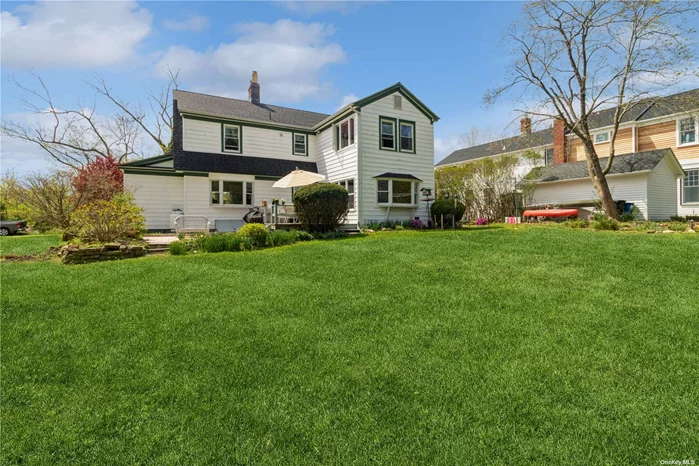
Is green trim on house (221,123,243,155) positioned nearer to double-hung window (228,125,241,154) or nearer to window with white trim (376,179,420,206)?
double-hung window (228,125,241,154)

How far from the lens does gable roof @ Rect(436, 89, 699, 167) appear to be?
14281 millimetres

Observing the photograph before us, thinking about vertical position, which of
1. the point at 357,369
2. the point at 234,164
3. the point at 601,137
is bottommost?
the point at 357,369

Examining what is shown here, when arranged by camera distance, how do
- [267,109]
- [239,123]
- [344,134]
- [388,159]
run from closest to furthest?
[388,159], [344,134], [239,123], [267,109]

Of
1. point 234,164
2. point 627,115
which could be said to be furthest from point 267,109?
point 627,115

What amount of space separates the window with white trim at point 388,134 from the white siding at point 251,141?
479 cm

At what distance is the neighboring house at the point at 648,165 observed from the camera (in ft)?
55.7

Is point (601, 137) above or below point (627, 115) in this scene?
below

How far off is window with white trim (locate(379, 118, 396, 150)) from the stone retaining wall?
10.7 metres

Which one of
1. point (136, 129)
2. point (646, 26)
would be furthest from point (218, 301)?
point (136, 129)

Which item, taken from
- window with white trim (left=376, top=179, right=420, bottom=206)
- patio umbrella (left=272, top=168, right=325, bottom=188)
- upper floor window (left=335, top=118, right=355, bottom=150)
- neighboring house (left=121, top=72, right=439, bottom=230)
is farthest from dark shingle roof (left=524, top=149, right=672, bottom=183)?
patio umbrella (left=272, top=168, right=325, bottom=188)

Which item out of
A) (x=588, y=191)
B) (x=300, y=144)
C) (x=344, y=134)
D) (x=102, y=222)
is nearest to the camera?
(x=102, y=222)

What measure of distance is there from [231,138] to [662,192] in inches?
887

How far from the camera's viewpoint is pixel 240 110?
17.9 m

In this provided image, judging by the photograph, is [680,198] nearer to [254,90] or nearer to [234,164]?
[234,164]
